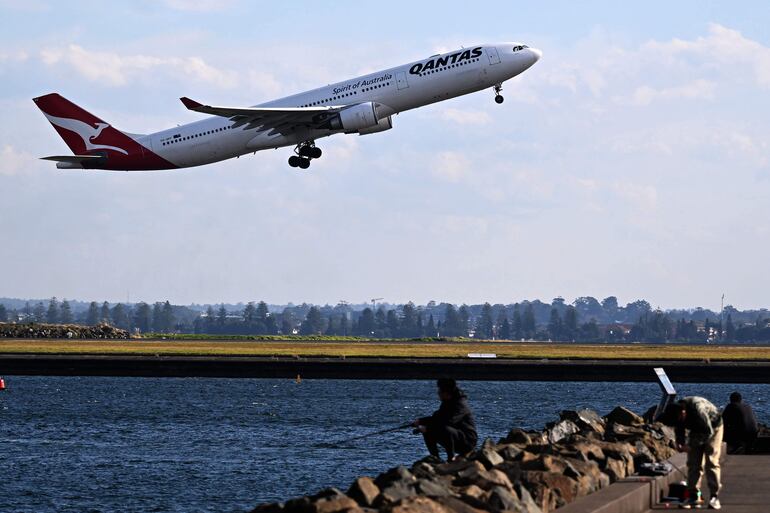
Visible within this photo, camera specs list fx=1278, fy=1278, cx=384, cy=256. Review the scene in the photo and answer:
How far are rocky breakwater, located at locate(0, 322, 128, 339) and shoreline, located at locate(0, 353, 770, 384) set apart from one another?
73.4 metres

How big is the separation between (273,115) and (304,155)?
4.74 metres

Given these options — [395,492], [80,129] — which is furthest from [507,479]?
[80,129]

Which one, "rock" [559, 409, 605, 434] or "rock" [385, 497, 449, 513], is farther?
"rock" [559, 409, 605, 434]

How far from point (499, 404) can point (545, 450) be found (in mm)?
51311

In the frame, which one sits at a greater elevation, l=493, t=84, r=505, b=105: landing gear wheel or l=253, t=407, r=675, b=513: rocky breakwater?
l=493, t=84, r=505, b=105: landing gear wheel

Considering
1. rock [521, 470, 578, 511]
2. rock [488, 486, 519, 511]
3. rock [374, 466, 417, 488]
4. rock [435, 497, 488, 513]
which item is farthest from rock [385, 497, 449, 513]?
rock [521, 470, 578, 511]

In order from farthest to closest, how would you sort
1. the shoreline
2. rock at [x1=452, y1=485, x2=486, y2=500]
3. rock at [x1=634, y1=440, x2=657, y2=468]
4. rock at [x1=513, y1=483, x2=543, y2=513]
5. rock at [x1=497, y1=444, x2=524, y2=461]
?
the shoreline
rock at [x1=634, y1=440, x2=657, y2=468]
rock at [x1=497, y1=444, x2=524, y2=461]
rock at [x1=452, y1=485, x2=486, y2=500]
rock at [x1=513, y1=483, x2=543, y2=513]

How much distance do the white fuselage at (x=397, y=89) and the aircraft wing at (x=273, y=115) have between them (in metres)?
0.57

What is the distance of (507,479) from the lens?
1966 cm

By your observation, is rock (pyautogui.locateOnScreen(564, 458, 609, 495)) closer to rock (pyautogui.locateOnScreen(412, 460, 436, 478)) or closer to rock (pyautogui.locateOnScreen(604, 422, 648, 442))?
rock (pyautogui.locateOnScreen(412, 460, 436, 478))

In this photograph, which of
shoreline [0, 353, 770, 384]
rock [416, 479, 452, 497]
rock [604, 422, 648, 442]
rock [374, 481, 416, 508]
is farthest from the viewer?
shoreline [0, 353, 770, 384]

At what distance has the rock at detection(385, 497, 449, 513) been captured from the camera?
1540 cm

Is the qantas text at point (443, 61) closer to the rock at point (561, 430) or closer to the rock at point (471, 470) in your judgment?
the rock at point (561, 430)

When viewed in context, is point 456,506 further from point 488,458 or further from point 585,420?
point 585,420
